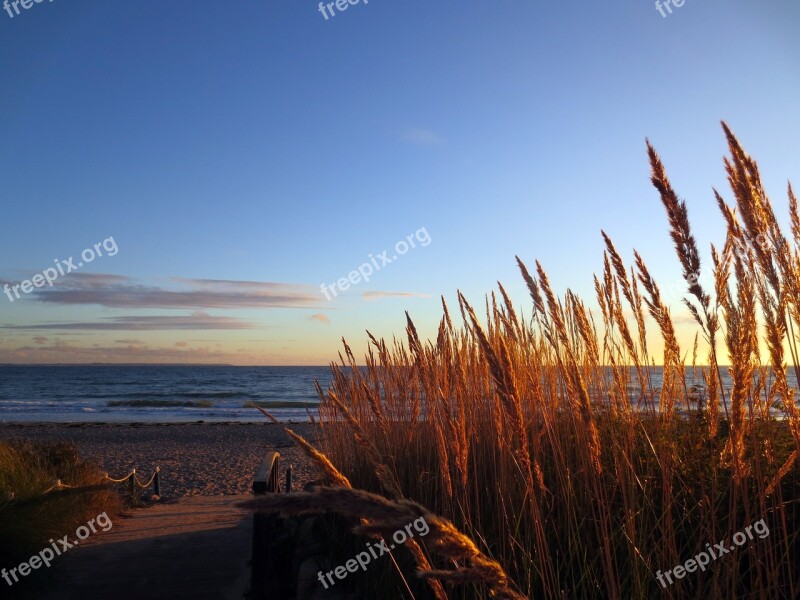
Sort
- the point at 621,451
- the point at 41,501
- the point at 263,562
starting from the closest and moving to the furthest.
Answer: the point at 621,451 < the point at 263,562 < the point at 41,501

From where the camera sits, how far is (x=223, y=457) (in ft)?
45.4

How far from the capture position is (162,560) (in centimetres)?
399

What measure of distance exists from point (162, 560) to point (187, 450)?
468 inches

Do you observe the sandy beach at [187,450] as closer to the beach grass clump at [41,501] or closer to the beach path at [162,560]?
the beach path at [162,560]

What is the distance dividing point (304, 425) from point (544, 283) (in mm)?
18038

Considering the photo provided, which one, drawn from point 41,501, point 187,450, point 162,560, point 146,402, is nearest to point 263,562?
point 162,560

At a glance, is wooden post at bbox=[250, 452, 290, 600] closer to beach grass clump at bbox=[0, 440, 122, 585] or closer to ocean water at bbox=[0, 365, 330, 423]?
beach grass clump at bbox=[0, 440, 122, 585]

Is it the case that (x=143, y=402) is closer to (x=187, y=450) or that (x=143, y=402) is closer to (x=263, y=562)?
(x=187, y=450)

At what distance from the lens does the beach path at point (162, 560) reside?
3475 millimetres

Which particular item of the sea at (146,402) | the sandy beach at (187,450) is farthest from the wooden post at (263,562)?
the sea at (146,402)

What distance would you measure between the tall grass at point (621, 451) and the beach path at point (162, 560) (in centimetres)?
110

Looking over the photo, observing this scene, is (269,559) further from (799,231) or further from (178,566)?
(799,231)

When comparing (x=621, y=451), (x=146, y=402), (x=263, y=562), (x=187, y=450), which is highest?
(x=621, y=451)

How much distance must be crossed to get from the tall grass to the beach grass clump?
2.17 metres
